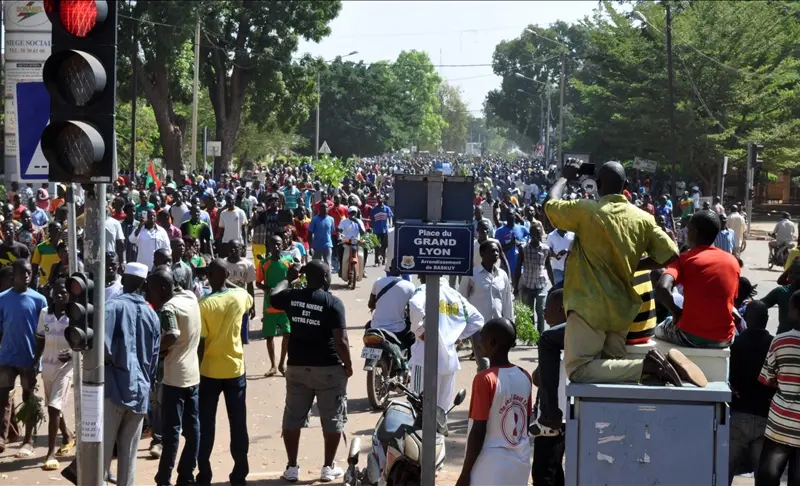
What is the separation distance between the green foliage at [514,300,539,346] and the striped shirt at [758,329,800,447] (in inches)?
316

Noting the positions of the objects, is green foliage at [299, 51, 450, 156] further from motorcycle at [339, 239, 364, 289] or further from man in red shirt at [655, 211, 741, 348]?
man in red shirt at [655, 211, 741, 348]

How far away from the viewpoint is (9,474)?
29.3 ft

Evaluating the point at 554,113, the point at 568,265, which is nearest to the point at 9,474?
the point at 568,265

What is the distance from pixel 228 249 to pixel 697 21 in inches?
1447

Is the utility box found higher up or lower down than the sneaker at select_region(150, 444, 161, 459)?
higher up

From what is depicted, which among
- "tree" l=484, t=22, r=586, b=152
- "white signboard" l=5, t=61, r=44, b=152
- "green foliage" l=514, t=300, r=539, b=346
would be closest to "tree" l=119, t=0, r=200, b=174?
"white signboard" l=5, t=61, r=44, b=152

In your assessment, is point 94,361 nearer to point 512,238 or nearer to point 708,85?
point 512,238

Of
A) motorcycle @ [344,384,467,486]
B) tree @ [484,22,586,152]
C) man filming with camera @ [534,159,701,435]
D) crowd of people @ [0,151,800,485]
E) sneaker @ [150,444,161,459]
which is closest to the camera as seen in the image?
man filming with camera @ [534,159,701,435]

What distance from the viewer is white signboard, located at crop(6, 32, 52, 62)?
86.8 feet

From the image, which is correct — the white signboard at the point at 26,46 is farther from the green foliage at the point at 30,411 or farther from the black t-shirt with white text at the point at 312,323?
the black t-shirt with white text at the point at 312,323

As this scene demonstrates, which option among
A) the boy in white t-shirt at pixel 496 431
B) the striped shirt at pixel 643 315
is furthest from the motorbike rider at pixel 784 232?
the boy in white t-shirt at pixel 496 431

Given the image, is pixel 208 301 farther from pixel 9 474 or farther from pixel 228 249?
pixel 228 249

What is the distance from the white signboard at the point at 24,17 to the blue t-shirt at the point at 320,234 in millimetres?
10515

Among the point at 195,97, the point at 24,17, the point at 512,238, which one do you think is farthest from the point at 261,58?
the point at 512,238
